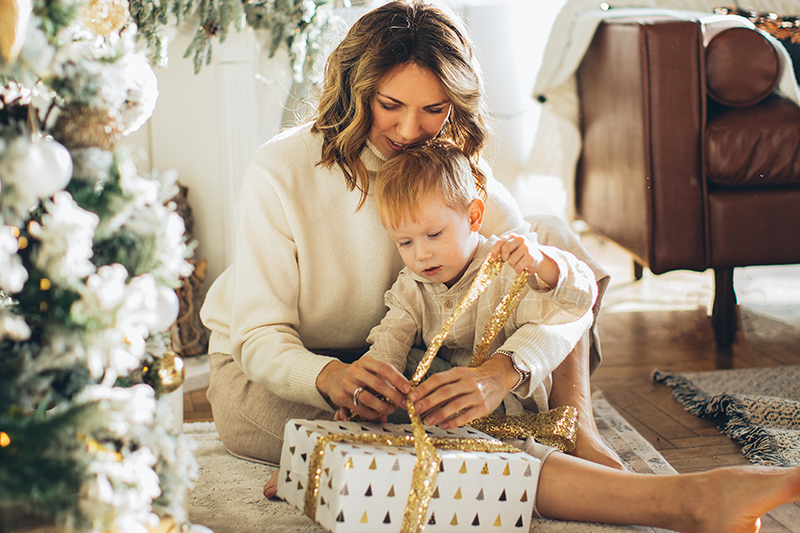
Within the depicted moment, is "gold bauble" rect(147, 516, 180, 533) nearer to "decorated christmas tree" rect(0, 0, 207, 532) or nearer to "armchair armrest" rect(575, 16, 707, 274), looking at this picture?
"decorated christmas tree" rect(0, 0, 207, 532)

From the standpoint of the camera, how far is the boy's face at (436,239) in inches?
43.0

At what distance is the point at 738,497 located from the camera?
0.88 meters

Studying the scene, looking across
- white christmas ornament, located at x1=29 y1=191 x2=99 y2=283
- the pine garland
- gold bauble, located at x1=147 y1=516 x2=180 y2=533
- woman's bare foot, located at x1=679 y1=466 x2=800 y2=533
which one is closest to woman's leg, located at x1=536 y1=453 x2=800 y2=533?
woman's bare foot, located at x1=679 y1=466 x2=800 y2=533

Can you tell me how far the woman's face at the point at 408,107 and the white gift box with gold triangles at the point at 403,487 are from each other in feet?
1.59

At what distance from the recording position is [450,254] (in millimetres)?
1122

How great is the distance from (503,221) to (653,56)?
0.71m

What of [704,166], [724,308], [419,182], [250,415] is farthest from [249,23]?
[724,308]

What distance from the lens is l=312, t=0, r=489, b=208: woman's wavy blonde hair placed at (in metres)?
1.10

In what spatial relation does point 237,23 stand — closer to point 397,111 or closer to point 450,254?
point 397,111

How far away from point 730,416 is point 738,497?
20.3 inches

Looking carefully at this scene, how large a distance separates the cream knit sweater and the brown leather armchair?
591 millimetres

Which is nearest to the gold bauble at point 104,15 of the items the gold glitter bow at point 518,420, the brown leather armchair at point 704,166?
the gold glitter bow at point 518,420

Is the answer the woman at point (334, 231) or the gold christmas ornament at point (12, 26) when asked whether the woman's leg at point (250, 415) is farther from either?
the gold christmas ornament at point (12, 26)

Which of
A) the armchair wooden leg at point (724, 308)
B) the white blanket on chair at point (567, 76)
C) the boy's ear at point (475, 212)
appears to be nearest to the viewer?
the boy's ear at point (475, 212)
